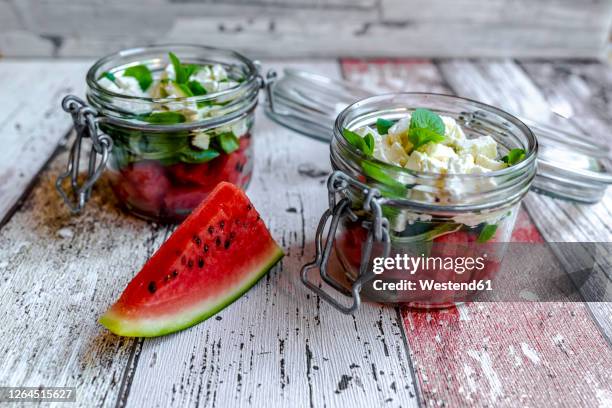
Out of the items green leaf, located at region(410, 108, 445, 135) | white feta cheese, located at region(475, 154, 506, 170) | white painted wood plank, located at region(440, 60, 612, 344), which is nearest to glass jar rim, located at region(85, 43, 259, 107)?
green leaf, located at region(410, 108, 445, 135)

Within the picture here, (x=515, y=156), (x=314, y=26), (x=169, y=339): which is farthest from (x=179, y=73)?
(x=314, y=26)

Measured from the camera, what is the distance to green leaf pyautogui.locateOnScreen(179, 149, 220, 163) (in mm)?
1077

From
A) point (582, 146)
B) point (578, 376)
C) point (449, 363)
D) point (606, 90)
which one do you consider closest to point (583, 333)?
point (578, 376)

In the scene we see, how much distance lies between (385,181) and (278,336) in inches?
11.5

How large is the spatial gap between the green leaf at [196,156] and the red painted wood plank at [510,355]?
452 millimetres

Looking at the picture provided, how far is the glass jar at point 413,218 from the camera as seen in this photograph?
2.73ft

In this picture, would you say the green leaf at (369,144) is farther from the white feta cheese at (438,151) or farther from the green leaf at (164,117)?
the green leaf at (164,117)

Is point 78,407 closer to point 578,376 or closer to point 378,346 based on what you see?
point 378,346

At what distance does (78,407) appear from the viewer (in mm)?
781

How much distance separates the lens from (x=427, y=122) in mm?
925

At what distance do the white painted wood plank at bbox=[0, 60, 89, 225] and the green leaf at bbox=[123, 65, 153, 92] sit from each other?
36 cm

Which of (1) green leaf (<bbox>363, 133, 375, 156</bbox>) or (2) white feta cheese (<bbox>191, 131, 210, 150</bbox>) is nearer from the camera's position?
(1) green leaf (<bbox>363, 133, 375, 156</bbox>)

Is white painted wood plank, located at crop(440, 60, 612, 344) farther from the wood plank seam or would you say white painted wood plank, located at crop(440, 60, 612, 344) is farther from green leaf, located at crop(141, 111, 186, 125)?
the wood plank seam

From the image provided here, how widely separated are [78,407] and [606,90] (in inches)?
70.3
